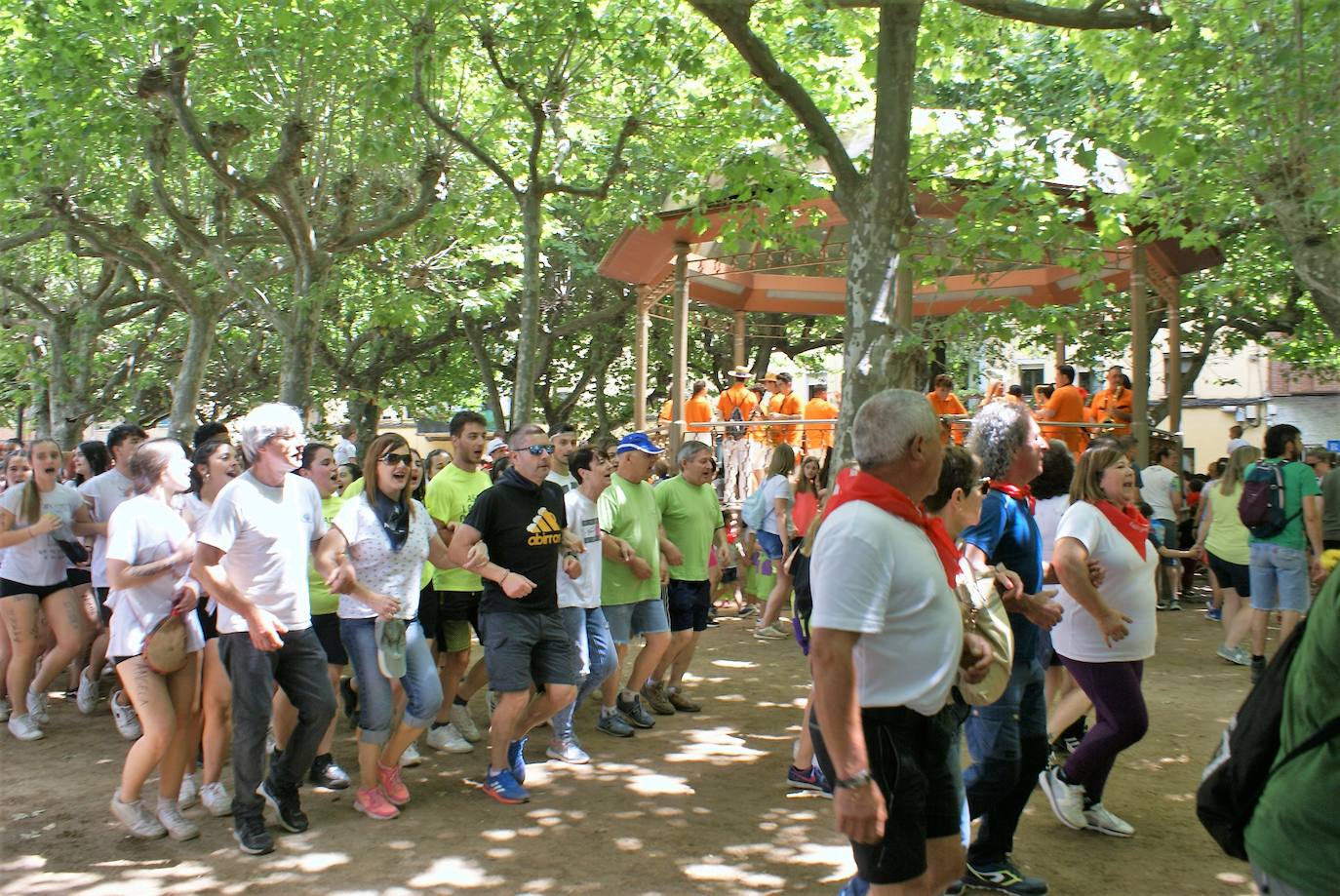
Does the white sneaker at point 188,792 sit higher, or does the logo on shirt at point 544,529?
the logo on shirt at point 544,529

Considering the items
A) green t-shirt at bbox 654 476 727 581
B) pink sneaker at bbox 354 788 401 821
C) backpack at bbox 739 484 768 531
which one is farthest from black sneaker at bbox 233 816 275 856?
backpack at bbox 739 484 768 531

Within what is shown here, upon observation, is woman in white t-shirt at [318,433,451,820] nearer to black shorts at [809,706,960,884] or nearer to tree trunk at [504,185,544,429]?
black shorts at [809,706,960,884]

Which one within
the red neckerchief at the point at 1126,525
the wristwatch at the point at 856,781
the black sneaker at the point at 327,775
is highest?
the red neckerchief at the point at 1126,525

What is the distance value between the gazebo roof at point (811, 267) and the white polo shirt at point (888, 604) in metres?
6.05

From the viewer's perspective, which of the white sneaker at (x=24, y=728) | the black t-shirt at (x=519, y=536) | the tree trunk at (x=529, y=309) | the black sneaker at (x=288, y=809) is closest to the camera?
the black sneaker at (x=288, y=809)

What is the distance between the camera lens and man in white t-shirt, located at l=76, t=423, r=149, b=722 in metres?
7.27

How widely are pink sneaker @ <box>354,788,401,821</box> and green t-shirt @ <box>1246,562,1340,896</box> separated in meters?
4.36

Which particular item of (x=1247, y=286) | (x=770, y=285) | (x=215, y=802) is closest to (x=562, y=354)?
(x=770, y=285)

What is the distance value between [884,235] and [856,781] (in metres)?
5.28

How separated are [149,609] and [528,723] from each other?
203 cm

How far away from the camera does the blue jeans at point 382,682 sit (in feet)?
18.4

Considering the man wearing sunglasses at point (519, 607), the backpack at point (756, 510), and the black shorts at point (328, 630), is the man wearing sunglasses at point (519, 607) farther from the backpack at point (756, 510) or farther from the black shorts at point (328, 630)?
the backpack at point (756, 510)

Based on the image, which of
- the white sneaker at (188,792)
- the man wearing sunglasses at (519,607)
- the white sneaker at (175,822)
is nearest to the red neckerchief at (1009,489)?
the man wearing sunglasses at (519,607)

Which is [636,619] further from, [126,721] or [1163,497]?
[1163,497]
